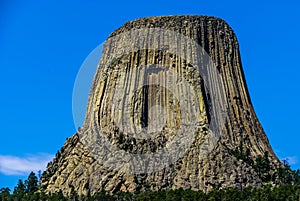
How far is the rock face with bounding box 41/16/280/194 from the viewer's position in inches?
4373

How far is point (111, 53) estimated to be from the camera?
472 ft

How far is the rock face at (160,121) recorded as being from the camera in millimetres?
111062

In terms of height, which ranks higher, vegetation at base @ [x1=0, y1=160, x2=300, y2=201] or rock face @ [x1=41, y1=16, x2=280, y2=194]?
rock face @ [x1=41, y1=16, x2=280, y2=194]

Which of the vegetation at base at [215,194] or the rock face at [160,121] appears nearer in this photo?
the vegetation at base at [215,194]

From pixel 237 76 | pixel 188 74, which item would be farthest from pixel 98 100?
pixel 237 76

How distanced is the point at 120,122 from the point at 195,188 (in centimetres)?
2868

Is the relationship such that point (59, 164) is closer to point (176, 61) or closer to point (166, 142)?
point (166, 142)

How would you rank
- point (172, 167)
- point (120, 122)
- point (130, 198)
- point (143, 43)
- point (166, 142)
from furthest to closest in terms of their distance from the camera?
point (143, 43)
point (120, 122)
point (166, 142)
point (172, 167)
point (130, 198)

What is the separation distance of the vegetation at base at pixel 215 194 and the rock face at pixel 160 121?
2.90 meters

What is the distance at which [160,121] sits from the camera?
435ft

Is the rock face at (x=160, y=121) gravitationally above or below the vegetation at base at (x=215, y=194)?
above

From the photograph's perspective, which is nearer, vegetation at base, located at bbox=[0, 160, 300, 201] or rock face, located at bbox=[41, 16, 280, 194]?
vegetation at base, located at bbox=[0, 160, 300, 201]

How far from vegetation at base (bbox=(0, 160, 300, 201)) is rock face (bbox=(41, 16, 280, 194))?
2.90 m

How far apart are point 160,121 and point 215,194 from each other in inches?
1404
